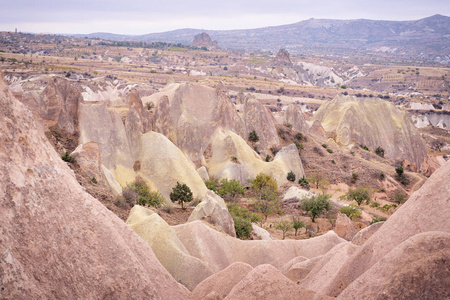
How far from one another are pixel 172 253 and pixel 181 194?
16084 mm

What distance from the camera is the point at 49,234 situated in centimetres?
1091

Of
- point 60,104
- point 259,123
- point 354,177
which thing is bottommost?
point 354,177

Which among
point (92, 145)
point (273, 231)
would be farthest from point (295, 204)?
point (92, 145)

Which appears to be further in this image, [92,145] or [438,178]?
[92,145]

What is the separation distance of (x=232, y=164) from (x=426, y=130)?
8529cm

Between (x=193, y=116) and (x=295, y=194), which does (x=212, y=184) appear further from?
(x=193, y=116)

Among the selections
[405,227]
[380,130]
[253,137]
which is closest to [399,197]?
[253,137]

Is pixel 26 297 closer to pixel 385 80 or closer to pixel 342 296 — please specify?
pixel 342 296

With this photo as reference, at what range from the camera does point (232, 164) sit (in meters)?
47.6

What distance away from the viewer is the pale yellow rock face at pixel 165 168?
128 ft

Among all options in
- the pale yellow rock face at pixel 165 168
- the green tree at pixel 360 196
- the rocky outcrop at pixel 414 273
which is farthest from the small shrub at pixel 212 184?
the rocky outcrop at pixel 414 273

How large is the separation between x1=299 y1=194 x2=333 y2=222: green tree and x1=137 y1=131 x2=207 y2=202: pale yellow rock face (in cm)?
1073

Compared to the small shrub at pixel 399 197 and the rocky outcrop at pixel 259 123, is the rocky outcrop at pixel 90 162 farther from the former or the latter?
the small shrub at pixel 399 197

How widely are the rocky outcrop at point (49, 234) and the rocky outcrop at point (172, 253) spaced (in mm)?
5581
